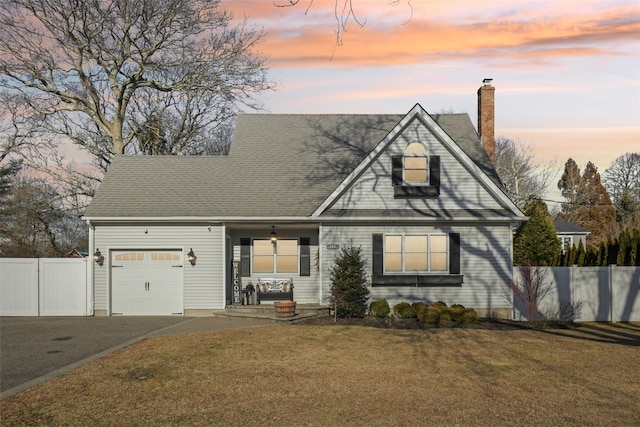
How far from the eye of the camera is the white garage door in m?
23.4

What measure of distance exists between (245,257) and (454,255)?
7503 millimetres

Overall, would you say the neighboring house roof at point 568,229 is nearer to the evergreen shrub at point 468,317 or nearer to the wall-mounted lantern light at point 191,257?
the evergreen shrub at point 468,317

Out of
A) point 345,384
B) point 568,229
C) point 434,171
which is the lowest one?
point 345,384

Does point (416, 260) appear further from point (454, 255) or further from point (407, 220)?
point (407, 220)

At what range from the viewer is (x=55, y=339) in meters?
17.7

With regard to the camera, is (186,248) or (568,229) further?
(568,229)

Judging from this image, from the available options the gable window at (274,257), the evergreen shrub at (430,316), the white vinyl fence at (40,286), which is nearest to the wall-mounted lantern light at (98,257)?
the white vinyl fence at (40,286)

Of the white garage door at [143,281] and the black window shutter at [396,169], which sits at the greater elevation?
the black window shutter at [396,169]

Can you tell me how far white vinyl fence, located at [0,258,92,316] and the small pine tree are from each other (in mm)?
9296

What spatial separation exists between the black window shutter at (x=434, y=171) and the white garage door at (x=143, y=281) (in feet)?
31.0

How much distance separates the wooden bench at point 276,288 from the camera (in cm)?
2358

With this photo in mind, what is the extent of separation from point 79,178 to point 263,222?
14.9 metres

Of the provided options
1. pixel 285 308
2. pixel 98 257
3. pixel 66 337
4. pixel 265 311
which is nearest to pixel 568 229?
pixel 265 311

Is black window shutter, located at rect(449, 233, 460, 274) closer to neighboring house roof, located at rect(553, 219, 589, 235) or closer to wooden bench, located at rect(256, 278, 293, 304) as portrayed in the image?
wooden bench, located at rect(256, 278, 293, 304)
